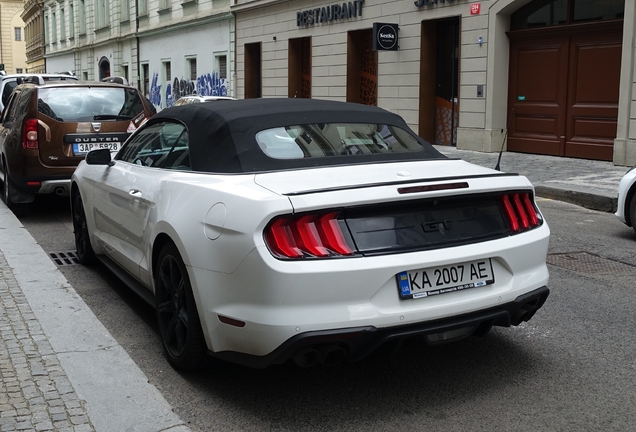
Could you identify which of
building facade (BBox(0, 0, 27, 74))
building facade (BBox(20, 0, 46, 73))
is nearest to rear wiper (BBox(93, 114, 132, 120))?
building facade (BBox(20, 0, 46, 73))

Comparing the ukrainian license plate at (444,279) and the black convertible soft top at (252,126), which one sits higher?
the black convertible soft top at (252,126)

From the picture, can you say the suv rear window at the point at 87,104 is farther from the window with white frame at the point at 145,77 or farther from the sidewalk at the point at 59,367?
the window with white frame at the point at 145,77

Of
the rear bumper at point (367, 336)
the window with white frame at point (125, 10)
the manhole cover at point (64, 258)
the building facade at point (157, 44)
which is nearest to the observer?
the rear bumper at point (367, 336)

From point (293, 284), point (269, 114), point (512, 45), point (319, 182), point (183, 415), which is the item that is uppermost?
point (512, 45)

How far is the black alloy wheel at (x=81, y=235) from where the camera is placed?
6.63m

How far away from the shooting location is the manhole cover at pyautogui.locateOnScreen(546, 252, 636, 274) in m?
6.63

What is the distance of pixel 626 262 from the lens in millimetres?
6953

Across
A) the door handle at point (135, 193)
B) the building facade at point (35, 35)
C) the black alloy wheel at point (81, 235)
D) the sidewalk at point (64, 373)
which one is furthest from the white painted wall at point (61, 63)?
the door handle at point (135, 193)

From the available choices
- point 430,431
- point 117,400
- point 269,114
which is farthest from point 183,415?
point 269,114

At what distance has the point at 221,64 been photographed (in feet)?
97.3

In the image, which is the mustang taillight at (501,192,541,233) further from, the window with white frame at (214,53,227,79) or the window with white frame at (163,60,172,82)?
the window with white frame at (163,60,172,82)

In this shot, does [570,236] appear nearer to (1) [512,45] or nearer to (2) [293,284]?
(2) [293,284]

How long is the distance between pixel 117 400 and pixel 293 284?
1092 millimetres

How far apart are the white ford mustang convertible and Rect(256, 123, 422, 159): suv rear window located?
10 millimetres
